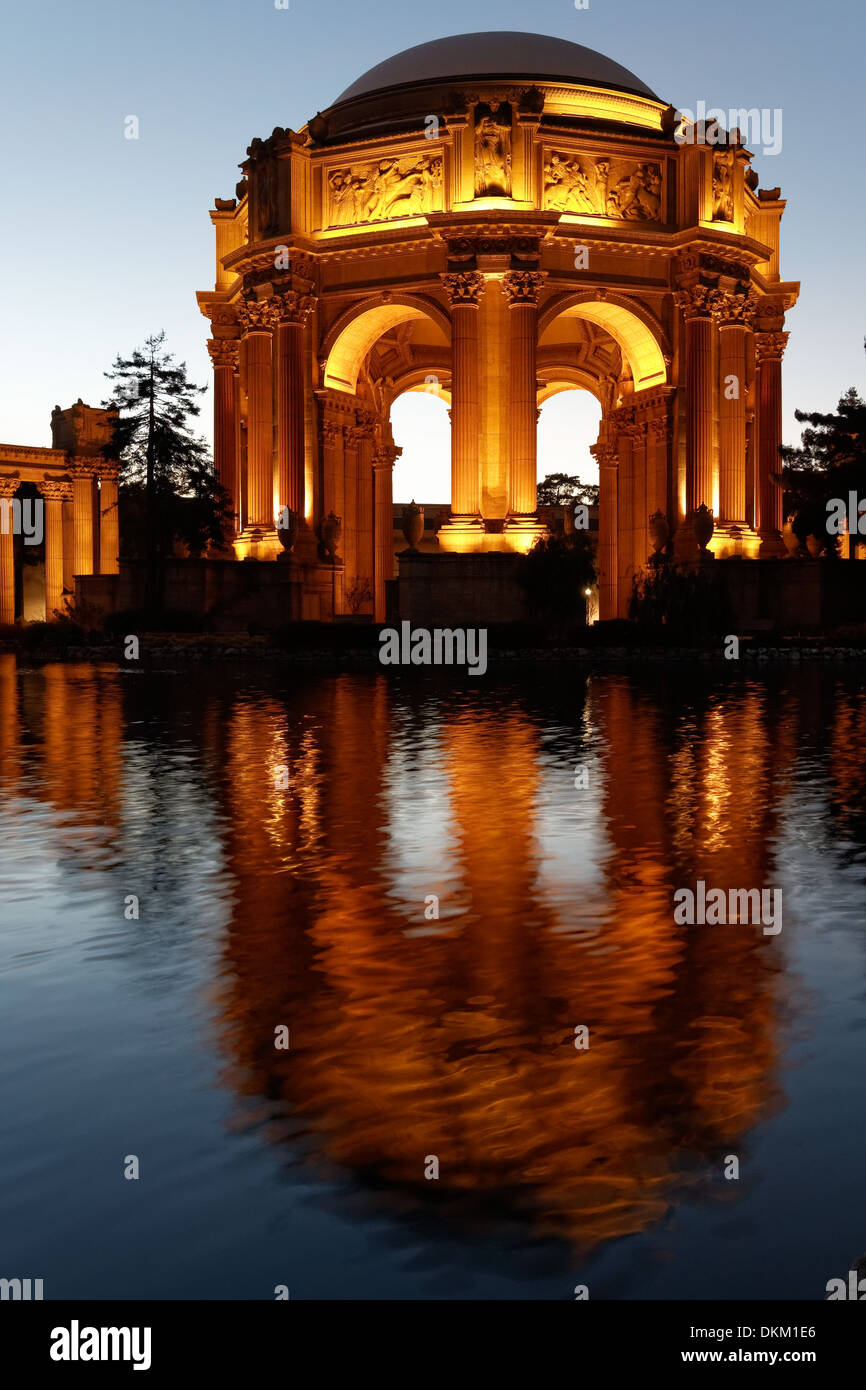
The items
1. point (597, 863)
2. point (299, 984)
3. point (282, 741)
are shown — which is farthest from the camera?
point (282, 741)

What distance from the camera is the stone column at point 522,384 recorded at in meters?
52.2

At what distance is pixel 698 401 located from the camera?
5688 cm

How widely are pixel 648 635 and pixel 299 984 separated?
37.3 meters

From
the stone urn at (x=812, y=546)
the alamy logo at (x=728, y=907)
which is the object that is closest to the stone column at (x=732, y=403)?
the stone urn at (x=812, y=546)

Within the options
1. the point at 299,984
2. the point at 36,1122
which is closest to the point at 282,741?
the point at 299,984

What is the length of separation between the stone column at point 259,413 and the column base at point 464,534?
1038 centimetres

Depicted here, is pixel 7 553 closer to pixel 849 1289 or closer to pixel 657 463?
pixel 657 463

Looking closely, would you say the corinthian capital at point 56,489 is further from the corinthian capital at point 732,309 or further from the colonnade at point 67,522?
the corinthian capital at point 732,309

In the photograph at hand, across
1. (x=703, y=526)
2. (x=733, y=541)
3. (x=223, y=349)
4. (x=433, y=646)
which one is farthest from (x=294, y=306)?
(x=733, y=541)

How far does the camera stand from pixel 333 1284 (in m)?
3.61

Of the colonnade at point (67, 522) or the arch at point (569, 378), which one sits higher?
the arch at point (569, 378)
